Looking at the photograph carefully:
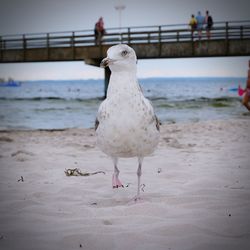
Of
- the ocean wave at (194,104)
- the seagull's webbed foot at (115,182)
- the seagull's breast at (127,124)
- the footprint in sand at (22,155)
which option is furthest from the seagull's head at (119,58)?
the ocean wave at (194,104)

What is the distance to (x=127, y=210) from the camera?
8.83 ft

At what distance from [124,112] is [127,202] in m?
0.78

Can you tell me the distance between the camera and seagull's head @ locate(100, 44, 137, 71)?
9.12 ft

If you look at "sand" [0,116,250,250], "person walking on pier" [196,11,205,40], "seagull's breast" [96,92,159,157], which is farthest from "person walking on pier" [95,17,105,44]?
"seagull's breast" [96,92,159,157]

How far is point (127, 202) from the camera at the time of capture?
301 cm

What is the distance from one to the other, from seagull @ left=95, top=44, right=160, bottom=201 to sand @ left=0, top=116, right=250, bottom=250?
18.8 inches

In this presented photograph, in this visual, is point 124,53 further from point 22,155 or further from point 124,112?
point 22,155

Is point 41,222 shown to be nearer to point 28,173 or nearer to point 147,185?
point 147,185

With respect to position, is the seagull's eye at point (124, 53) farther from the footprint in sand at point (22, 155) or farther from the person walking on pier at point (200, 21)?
the person walking on pier at point (200, 21)

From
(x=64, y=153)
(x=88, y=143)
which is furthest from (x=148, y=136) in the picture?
(x=88, y=143)

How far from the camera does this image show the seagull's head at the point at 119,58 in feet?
9.12

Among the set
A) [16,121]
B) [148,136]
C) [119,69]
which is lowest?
[16,121]

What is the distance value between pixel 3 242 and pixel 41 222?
0.36 metres

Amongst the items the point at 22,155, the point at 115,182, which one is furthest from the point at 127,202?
the point at 22,155
